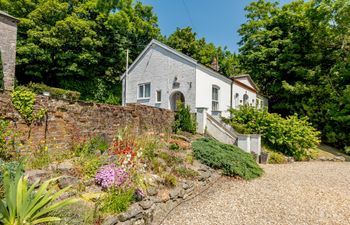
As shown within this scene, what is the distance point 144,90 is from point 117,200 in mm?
12861

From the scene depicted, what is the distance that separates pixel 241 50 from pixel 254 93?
18.4 feet

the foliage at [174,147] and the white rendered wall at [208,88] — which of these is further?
the white rendered wall at [208,88]

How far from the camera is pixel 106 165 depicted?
16.5 feet

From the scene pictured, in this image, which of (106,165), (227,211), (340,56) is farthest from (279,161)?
(340,56)

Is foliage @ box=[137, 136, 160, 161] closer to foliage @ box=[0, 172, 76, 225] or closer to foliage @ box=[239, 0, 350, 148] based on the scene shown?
foliage @ box=[0, 172, 76, 225]

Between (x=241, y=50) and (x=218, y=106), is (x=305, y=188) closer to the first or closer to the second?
(x=218, y=106)

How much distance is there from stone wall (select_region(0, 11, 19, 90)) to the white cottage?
7.55m

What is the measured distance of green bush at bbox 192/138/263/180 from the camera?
744 cm

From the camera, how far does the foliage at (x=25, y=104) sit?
5.08m

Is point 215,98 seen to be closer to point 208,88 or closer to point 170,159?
point 208,88

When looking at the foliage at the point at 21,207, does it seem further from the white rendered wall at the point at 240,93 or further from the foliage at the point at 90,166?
the white rendered wall at the point at 240,93

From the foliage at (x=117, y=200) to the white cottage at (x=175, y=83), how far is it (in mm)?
9121

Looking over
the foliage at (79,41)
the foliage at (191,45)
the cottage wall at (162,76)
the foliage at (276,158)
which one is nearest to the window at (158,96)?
the cottage wall at (162,76)

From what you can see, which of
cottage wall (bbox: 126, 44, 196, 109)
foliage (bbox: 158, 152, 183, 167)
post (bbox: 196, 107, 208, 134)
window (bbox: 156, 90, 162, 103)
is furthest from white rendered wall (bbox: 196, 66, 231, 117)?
foliage (bbox: 158, 152, 183, 167)
